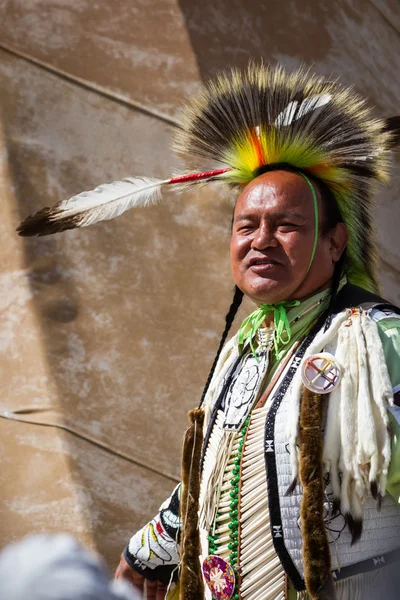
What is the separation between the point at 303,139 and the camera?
246 centimetres

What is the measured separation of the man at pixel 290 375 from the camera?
204 cm

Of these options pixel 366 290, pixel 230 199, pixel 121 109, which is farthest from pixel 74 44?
pixel 366 290

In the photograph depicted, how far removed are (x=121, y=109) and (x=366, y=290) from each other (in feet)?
5.34

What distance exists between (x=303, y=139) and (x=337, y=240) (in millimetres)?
295

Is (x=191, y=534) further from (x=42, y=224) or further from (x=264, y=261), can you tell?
(x=42, y=224)

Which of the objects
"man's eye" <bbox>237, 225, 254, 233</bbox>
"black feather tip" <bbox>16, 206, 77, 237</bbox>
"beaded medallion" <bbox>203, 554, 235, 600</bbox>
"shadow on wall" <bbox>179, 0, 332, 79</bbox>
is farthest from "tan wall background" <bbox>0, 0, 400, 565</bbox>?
"beaded medallion" <bbox>203, 554, 235, 600</bbox>

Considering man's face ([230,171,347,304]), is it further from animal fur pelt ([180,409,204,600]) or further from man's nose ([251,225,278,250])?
animal fur pelt ([180,409,204,600])

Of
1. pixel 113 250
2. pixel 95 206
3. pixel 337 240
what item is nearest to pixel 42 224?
pixel 95 206

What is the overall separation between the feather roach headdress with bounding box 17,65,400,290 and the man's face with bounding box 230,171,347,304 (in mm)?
81

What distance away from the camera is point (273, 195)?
7.90ft

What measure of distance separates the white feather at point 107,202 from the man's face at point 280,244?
0.46 m

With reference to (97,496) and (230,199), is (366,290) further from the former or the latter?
(97,496)

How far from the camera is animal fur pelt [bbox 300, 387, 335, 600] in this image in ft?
6.53

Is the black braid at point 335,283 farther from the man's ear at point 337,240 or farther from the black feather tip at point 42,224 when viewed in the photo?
the black feather tip at point 42,224
